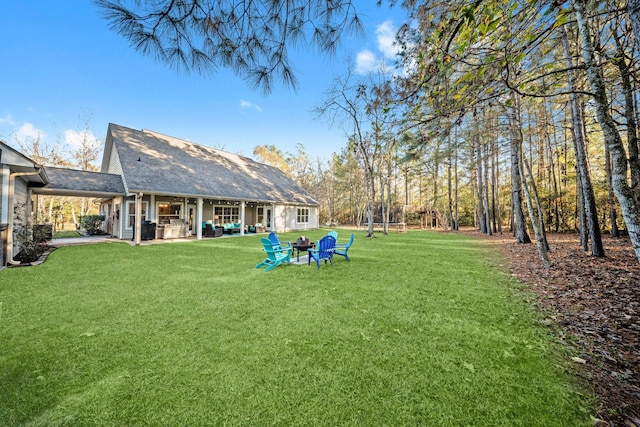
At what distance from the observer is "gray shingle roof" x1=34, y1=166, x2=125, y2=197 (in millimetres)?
10625

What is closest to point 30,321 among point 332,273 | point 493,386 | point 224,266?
point 224,266

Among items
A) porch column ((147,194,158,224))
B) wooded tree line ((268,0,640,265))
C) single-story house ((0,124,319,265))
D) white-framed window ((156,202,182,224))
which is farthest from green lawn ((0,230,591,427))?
white-framed window ((156,202,182,224))

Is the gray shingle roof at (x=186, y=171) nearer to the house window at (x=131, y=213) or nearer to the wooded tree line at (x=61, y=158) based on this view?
the house window at (x=131, y=213)

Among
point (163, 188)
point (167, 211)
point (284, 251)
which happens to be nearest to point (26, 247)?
point (163, 188)

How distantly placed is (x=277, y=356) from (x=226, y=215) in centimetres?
1622

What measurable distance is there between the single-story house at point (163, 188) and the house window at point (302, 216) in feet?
0.50

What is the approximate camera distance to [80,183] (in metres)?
11.4

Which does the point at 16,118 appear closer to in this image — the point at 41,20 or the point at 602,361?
the point at 41,20

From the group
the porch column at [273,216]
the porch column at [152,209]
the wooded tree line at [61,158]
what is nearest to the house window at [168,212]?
the porch column at [152,209]

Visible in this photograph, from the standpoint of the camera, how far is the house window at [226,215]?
16.9 meters

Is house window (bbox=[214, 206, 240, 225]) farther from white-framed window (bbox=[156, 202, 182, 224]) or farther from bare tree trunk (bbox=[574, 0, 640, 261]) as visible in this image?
bare tree trunk (bbox=[574, 0, 640, 261])

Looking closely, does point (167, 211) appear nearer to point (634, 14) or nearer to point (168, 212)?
point (168, 212)

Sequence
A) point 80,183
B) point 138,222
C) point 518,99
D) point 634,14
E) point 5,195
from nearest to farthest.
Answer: point 634,14
point 518,99
point 5,195
point 138,222
point 80,183

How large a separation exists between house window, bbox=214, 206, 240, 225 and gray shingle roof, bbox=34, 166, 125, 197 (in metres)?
5.54
